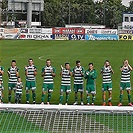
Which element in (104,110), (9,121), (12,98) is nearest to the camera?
(104,110)

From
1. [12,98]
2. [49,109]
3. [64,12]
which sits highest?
[64,12]

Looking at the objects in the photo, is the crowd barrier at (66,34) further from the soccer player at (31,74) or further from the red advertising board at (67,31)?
the soccer player at (31,74)

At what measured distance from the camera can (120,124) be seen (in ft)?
27.9

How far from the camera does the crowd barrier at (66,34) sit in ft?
188

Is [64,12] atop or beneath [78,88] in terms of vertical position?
atop

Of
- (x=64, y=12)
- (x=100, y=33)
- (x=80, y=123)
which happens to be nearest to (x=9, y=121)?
(x=80, y=123)

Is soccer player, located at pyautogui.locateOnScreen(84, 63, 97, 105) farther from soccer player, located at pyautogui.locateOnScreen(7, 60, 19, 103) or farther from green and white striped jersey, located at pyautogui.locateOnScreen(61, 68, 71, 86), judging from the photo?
soccer player, located at pyautogui.locateOnScreen(7, 60, 19, 103)

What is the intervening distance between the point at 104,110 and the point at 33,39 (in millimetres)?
51964

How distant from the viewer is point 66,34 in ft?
190

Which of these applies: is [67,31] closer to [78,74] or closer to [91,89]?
[78,74]

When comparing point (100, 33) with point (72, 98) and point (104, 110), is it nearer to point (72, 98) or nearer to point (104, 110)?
point (72, 98)

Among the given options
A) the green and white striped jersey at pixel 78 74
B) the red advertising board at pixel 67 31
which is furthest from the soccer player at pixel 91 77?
the red advertising board at pixel 67 31

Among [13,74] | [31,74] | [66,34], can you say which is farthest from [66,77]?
[66,34]

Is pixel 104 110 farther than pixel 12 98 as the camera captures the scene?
No
